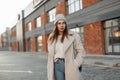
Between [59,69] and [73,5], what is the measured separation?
2944 cm

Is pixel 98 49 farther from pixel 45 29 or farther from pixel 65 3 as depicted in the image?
pixel 45 29

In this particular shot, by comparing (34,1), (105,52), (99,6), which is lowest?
(105,52)

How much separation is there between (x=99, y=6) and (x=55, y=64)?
22.7 metres

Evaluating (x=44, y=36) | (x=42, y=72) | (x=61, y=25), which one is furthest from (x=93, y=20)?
(x=61, y=25)

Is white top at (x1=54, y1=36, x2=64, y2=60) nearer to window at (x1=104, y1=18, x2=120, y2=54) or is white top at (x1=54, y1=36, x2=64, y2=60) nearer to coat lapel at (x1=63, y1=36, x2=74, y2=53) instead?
coat lapel at (x1=63, y1=36, x2=74, y2=53)

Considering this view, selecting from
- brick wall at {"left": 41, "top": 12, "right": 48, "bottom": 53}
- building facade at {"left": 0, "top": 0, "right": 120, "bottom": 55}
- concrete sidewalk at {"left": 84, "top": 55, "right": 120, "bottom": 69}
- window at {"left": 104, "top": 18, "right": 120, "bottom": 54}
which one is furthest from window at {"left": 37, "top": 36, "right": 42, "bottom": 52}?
concrete sidewalk at {"left": 84, "top": 55, "right": 120, "bottom": 69}

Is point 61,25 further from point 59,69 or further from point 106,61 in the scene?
point 106,61

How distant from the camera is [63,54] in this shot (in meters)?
4.66

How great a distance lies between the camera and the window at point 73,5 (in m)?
31.9

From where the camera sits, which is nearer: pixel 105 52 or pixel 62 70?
pixel 62 70

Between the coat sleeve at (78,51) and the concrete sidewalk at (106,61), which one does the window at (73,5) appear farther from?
the coat sleeve at (78,51)

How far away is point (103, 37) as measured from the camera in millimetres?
26625

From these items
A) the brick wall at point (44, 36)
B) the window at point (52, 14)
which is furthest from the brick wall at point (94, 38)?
the brick wall at point (44, 36)

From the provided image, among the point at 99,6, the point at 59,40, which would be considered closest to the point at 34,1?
the point at 99,6
